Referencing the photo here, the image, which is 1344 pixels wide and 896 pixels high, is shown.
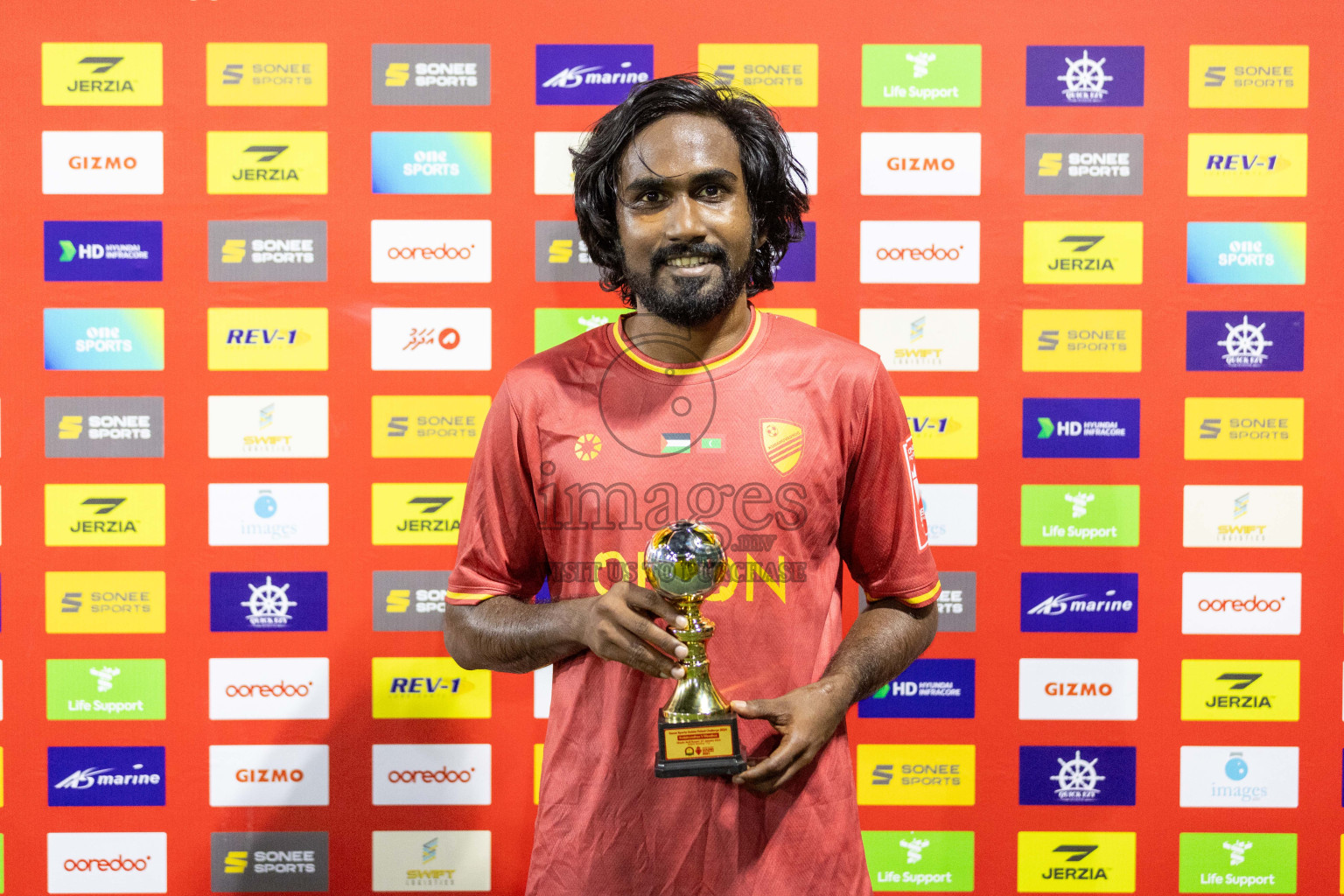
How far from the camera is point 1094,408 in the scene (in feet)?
6.81

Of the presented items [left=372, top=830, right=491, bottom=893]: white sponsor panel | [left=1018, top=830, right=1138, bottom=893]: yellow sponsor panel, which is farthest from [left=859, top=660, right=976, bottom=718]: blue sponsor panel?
[left=372, top=830, right=491, bottom=893]: white sponsor panel

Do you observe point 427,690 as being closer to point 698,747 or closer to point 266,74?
point 698,747

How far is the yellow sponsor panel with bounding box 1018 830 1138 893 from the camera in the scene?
6.98 feet

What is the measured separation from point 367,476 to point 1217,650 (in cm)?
197

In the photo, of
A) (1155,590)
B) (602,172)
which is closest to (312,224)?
(602,172)

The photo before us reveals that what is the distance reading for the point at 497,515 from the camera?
1.30 metres

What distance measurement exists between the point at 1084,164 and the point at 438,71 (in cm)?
145

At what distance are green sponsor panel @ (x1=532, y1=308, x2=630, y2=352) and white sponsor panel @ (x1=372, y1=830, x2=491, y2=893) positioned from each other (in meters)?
1.14

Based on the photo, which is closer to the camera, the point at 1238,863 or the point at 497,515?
the point at 497,515

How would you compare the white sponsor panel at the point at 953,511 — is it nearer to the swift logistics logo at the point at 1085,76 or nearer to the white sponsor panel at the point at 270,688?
the swift logistics logo at the point at 1085,76

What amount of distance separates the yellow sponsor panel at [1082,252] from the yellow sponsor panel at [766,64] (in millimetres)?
602

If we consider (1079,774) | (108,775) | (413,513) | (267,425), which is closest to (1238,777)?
(1079,774)

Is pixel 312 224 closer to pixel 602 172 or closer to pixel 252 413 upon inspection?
pixel 252 413

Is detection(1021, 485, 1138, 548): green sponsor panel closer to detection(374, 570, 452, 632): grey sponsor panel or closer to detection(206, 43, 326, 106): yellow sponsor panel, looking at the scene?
detection(374, 570, 452, 632): grey sponsor panel
